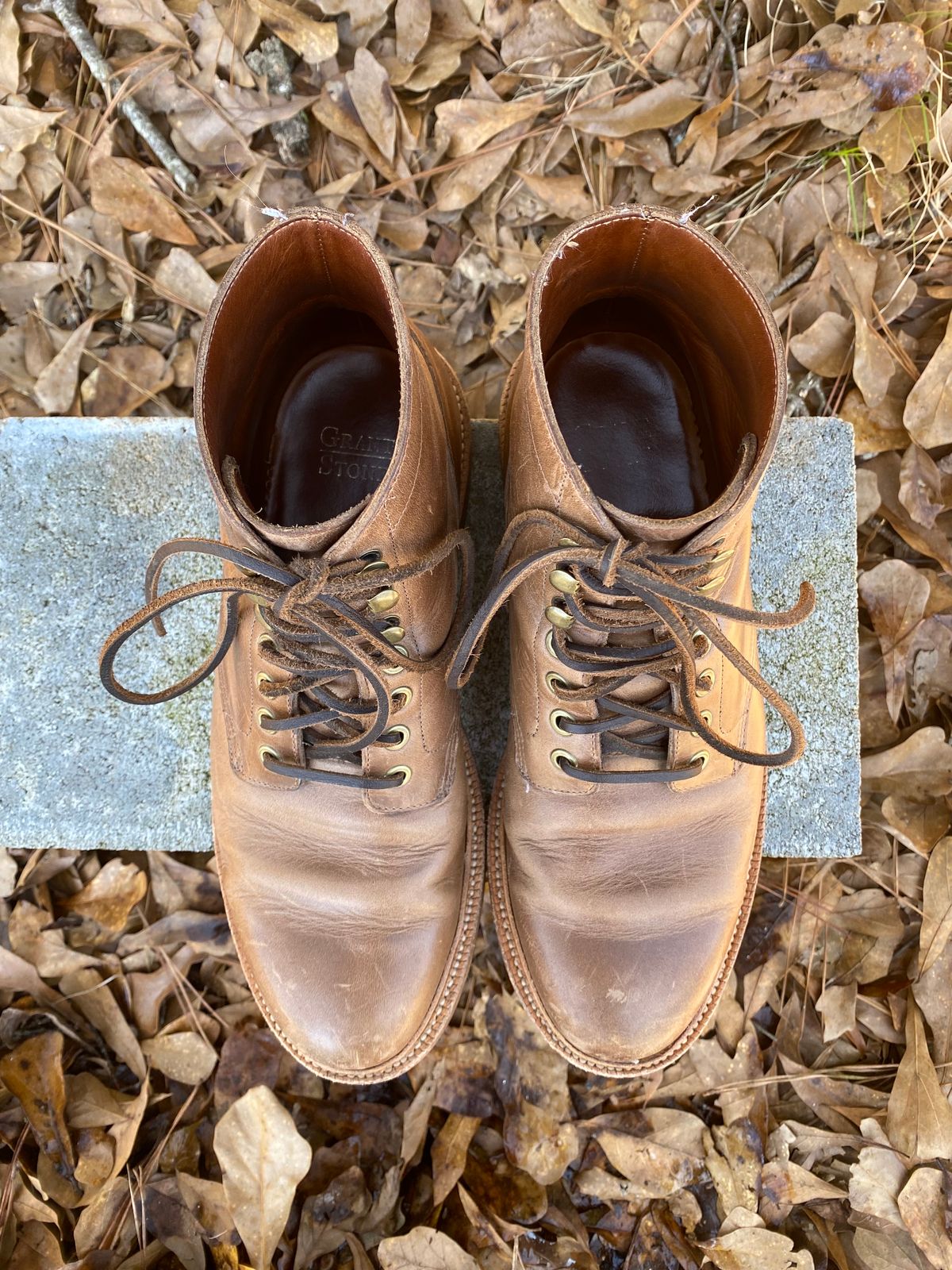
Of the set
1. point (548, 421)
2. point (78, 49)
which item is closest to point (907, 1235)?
point (548, 421)

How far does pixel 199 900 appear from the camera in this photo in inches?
65.4

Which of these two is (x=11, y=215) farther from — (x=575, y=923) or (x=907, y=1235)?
(x=907, y=1235)

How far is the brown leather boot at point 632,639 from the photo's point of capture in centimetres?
103

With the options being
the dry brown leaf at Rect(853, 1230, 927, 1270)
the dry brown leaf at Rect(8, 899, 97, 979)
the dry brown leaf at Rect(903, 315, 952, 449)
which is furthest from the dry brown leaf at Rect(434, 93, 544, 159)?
the dry brown leaf at Rect(853, 1230, 927, 1270)

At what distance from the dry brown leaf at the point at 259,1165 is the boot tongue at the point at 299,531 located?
1.09 m

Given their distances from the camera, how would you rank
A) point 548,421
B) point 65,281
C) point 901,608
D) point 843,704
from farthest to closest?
point 65,281, point 901,608, point 843,704, point 548,421

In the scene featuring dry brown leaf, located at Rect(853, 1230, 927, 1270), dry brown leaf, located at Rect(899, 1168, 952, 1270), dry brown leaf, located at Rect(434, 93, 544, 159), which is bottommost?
dry brown leaf, located at Rect(853, 1230, 927, 1270)

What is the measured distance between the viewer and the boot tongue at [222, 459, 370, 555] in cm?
98

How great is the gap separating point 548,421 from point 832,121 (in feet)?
3.89

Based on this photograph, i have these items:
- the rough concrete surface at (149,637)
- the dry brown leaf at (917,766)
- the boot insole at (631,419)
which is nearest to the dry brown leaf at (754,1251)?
the rough concrete surface at (149,637)

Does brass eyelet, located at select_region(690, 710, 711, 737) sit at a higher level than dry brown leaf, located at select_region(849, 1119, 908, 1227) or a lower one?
higher

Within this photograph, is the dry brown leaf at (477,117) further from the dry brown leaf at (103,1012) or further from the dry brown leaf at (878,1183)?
the dry brown leaf at (878,1183)

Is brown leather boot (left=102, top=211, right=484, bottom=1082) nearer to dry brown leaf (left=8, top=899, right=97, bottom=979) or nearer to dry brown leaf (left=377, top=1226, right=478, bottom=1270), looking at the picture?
dry brown leaf (left=377, top=1226, right=478, bottom=1270)

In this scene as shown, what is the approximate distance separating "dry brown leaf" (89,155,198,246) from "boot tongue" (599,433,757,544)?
125cm
